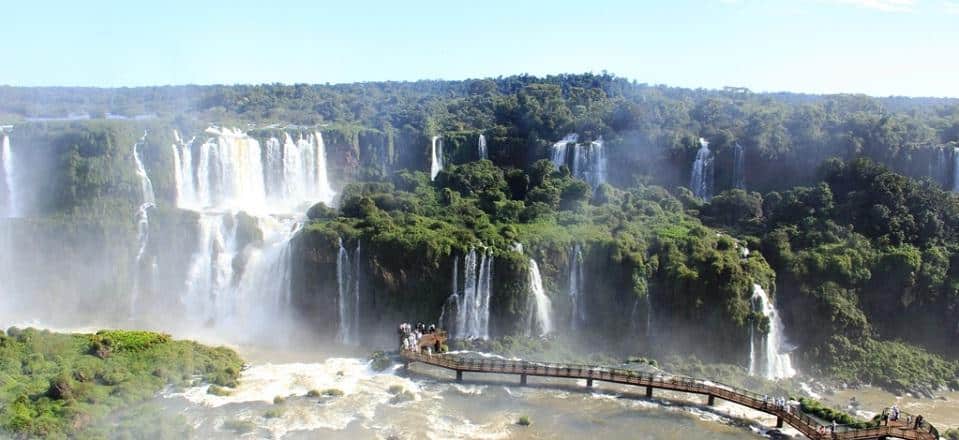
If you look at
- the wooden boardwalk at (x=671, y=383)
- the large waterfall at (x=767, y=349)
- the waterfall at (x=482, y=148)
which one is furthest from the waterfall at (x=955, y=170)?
the waterfall at (x=482, y=148)

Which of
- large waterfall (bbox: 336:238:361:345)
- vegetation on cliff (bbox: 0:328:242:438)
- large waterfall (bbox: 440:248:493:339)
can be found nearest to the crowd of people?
large waterfall (bbox: 440:248:493:339)

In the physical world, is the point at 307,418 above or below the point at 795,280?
below

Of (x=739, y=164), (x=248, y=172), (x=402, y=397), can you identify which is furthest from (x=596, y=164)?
(x=402, y=397)

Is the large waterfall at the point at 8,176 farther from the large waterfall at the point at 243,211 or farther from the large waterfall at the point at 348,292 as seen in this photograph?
the large waterfall at the point at 348,292

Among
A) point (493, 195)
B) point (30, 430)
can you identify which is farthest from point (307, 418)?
point (493, 195)

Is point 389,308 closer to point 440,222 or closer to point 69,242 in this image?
point 440,222

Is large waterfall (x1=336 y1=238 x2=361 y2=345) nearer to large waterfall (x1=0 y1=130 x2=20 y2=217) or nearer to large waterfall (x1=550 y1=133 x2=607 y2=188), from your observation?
large waterfall (x1=550 y1=133 x2=607 y2=188)

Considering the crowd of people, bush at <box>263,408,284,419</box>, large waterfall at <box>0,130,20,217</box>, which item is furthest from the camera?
large waterfall at <box>0,130,20,217</box>
